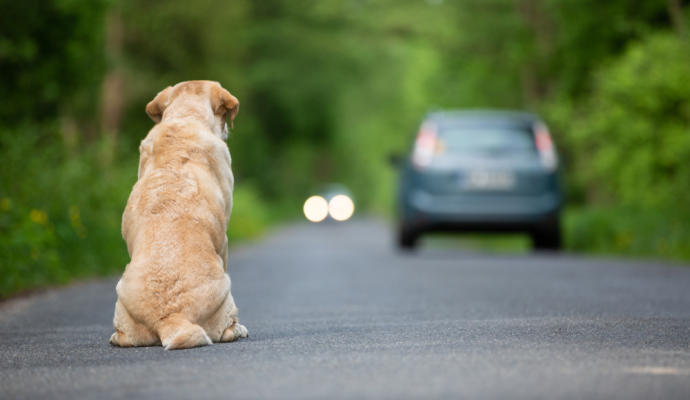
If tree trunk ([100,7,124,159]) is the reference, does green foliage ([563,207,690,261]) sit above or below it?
below

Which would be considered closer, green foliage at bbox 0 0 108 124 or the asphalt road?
the asphalt road

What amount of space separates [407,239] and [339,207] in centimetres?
3775

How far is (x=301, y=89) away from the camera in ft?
133

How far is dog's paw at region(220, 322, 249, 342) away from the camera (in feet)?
19.3

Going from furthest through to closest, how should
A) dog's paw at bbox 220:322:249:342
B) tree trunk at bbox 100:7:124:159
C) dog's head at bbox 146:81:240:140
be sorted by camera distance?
tree trunk at bbox 100:7:124:159 → dog's head at bbox 146:81:240:140 → dog's paw at bbox 220:322:249:342

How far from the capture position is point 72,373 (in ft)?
16.2

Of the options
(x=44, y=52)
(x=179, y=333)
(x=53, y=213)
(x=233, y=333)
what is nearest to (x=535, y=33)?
(x=44, y=52)

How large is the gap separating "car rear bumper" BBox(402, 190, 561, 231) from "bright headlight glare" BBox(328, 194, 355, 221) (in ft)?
124

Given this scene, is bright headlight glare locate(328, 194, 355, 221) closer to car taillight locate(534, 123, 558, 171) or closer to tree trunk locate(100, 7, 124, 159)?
tree trunk locate(100, 7, 124, 159)

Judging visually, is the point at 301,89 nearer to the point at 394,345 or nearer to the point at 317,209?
the point at 317,209

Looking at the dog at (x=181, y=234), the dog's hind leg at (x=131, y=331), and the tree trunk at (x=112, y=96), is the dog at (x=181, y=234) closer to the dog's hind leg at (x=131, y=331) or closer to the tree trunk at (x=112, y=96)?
the dog's hind leg at (x=131, y=331)

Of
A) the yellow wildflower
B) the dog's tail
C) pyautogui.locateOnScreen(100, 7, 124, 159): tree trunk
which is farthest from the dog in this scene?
pyautogui.locateOnScreen(100, 7, 124, 159): tree trunk

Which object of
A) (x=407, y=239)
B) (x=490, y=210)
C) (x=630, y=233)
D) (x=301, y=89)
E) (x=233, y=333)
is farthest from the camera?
(x=301, y=89)

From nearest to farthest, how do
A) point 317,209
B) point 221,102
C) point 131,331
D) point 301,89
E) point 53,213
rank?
point 131,331 < point 221,102 < point 53,213 < point 301,89 < point 317,209
